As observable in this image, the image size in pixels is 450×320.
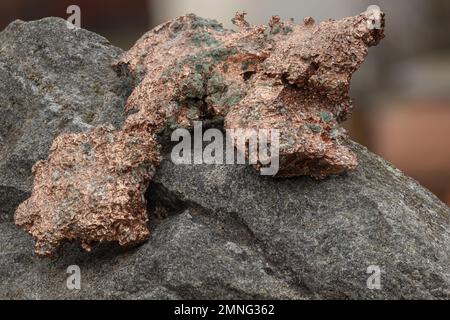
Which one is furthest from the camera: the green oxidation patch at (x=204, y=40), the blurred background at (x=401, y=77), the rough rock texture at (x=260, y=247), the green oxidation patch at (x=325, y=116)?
the blurred background at (x=401, y=77)

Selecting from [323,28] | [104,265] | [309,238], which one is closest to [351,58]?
[323,28]

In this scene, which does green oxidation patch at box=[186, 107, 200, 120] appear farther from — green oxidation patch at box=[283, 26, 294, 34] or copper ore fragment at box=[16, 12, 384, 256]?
green oxidation patch at box=[283, 26, 294, 34]

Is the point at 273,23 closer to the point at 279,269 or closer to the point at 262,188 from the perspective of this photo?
the point at 262,188

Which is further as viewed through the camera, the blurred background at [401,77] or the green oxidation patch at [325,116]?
the blurred background at [401,77]

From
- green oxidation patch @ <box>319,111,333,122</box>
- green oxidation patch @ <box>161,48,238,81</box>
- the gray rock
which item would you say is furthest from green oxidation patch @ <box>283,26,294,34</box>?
the gray rock

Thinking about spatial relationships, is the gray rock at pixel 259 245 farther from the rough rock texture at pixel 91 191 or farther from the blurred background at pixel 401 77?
the blurred background at pixel 401 77

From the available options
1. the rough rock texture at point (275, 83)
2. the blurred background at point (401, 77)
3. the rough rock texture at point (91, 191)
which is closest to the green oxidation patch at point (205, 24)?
the rough rock texture at point (275, 83)
